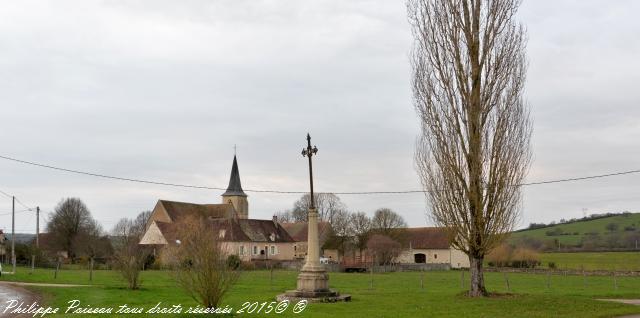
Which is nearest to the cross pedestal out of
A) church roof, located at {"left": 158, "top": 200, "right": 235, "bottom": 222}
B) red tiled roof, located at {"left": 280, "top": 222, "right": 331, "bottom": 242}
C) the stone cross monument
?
the stone cross monument

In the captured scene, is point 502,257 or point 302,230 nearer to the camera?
point 502,257

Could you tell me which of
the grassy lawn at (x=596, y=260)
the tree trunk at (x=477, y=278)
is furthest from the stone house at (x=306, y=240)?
the tree trunk at (x=477, y=278)

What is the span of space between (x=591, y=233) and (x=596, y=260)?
18.9 meters

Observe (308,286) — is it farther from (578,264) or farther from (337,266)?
(578,264)

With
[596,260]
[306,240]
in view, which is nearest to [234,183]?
[306,240]

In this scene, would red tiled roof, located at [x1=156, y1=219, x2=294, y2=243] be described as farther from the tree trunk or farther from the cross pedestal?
the tree trunk

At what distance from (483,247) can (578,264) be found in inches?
1688

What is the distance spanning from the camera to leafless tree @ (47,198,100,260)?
7062 cm

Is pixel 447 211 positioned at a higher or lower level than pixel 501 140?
lower

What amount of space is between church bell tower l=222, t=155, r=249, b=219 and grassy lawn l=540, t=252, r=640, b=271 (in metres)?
41.7

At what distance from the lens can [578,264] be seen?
5791cm

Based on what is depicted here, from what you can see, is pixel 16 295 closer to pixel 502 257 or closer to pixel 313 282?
pixel 313 282

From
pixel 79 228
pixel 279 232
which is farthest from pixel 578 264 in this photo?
pixel 79 228

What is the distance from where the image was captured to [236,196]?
9019cm
